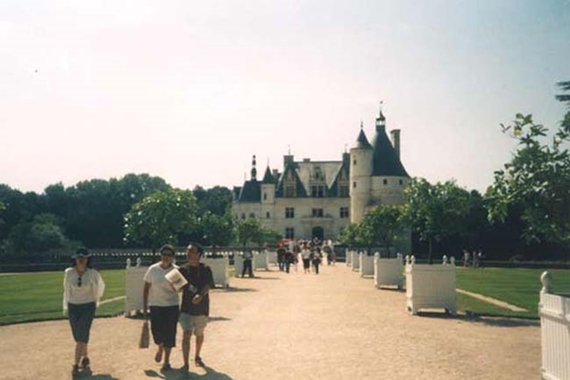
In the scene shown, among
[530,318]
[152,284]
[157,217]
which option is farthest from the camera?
[157,217]

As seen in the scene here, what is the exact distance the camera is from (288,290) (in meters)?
20.7

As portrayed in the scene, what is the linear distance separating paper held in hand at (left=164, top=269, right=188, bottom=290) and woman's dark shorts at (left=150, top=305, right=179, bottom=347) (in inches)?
15.3

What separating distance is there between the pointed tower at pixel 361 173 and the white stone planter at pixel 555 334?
64.2 meters

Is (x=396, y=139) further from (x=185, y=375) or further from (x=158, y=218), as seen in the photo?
(x=185, y=375)

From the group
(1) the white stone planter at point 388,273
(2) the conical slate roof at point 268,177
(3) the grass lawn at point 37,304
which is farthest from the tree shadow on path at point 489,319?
(2) the conical slate roof at point 268,177

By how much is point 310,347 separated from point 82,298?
374cm

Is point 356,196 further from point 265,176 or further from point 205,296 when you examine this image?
point 205,296

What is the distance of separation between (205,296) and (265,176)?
8047 centimetres

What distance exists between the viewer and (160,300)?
825 cm

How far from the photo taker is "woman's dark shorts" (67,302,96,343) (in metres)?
8.02

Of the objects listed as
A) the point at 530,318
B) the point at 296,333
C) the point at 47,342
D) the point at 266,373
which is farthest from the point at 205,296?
the point at 530,318

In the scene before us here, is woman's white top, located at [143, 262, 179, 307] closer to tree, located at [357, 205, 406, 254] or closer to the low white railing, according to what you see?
the low white railing

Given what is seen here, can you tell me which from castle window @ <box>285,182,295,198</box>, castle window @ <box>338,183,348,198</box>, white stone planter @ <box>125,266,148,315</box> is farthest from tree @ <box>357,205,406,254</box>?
castle window @ <box>285,182,295,198</box>

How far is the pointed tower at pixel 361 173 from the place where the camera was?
234ft
